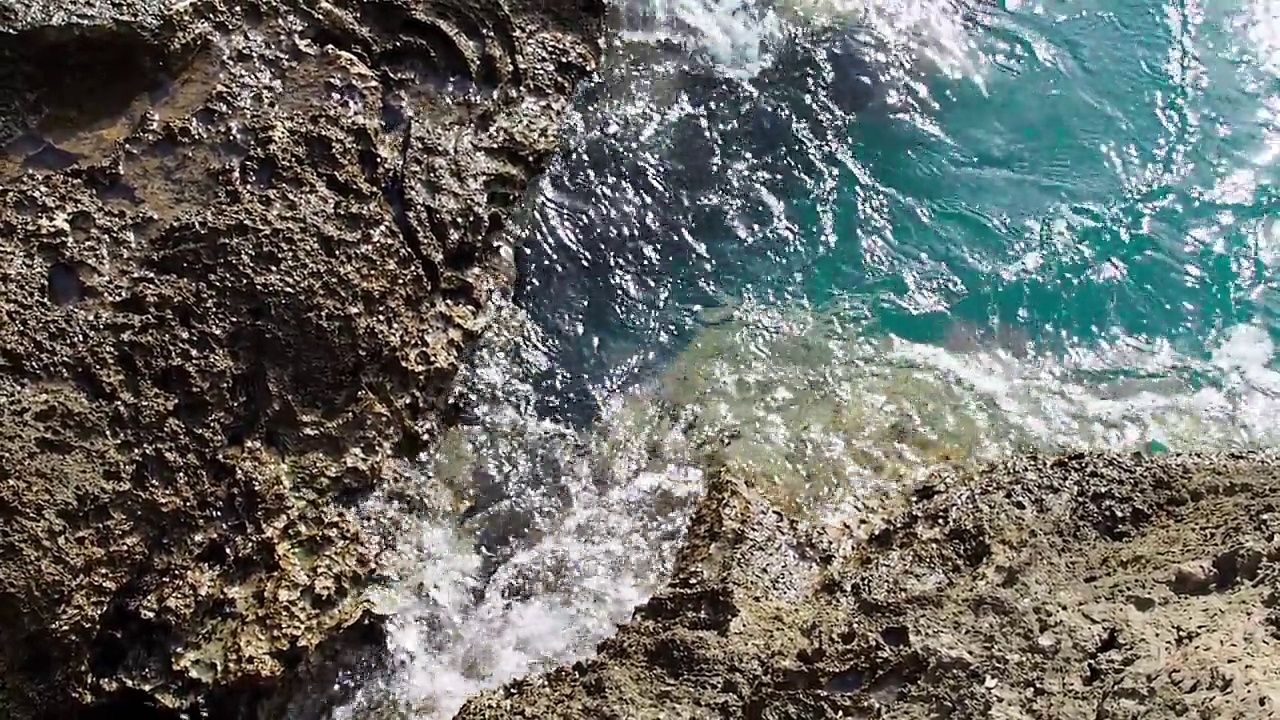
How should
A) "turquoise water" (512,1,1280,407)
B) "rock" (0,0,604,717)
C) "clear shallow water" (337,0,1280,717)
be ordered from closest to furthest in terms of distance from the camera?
"rock" (0,0,604,717)
"clear shallow water" (337,0,1280,717)
"turquoise water" (512,1,1280,407)

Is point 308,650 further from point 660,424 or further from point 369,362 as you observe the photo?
point 660,424

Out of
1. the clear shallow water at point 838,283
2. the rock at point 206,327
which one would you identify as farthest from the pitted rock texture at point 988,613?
the rock at point 206,327

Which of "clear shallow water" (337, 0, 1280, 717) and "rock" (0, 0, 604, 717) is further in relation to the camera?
"clear shallow water" (337, 0, 1280, 717)

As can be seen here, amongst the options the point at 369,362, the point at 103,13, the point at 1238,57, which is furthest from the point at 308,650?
the point at 1238,57

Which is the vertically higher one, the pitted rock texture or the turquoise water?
the turquoise water

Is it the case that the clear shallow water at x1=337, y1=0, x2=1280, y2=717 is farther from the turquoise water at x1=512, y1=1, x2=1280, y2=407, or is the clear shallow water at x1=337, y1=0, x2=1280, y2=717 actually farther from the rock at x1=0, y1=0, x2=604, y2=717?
the rock at x1=0, y1=0, x2=604, y2=717

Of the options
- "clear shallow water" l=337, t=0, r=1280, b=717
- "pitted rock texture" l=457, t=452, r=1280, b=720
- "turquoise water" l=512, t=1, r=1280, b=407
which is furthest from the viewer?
"turquoise water" l=512, t=1, r=1280, b=407

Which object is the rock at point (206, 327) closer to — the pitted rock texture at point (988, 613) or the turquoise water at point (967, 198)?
the turquoise water at point (967, 198)

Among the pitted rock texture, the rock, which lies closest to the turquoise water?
the rock

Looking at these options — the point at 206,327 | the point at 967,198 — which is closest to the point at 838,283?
the point at 967,198
